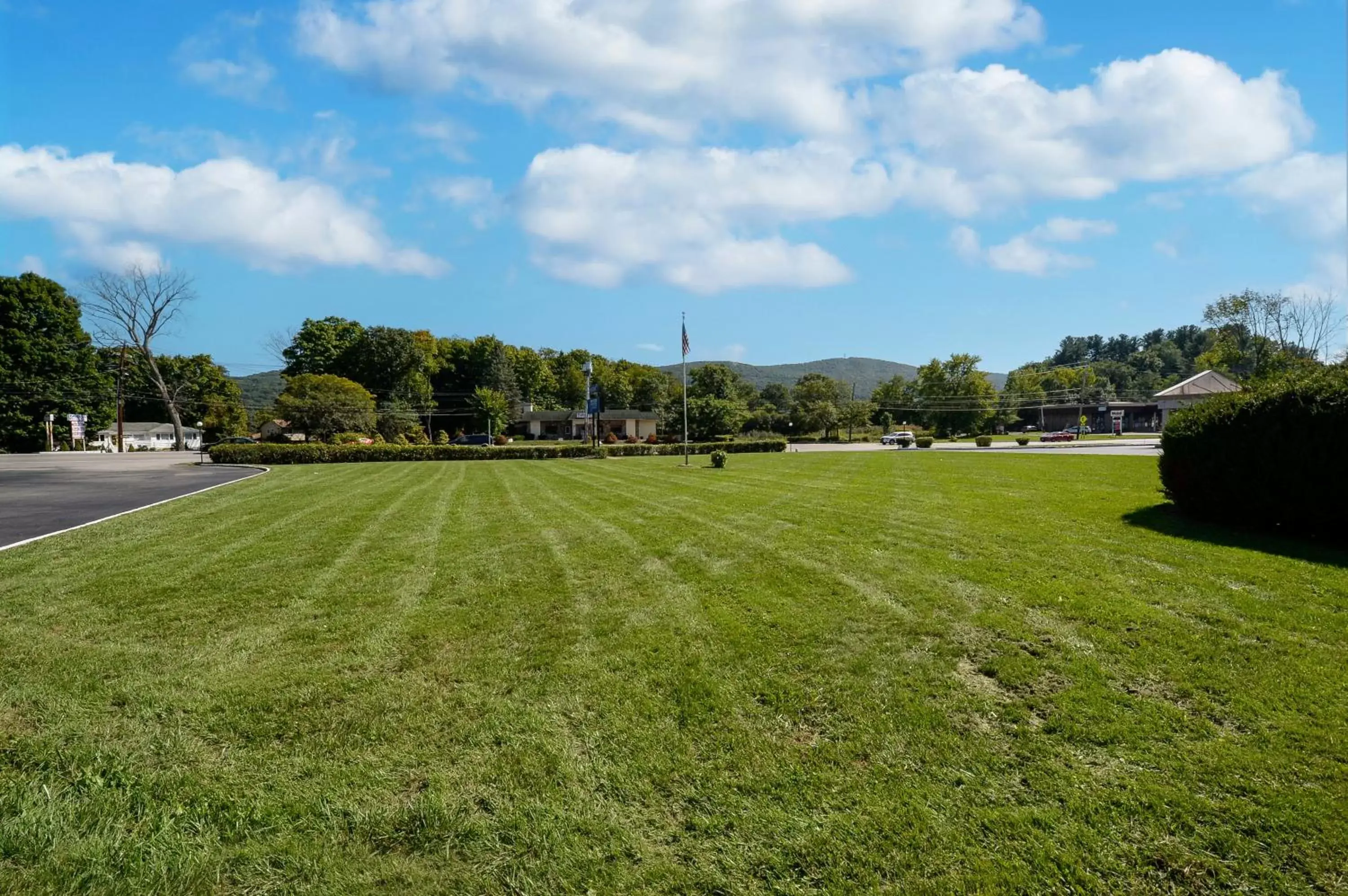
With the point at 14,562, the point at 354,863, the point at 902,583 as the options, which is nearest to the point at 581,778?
the point at 354,863

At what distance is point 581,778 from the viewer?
3148 mm

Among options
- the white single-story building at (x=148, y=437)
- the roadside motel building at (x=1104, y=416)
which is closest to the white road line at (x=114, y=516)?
the white single-story building at (x=148, y=437)

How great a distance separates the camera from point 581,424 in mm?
85625

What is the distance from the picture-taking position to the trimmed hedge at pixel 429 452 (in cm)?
3350

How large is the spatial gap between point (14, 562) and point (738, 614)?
29.2 ft

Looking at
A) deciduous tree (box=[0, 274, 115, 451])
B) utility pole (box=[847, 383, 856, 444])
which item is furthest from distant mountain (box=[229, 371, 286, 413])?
utility pole (box=[847, 383, 856, 444])

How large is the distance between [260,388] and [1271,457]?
156650 mm

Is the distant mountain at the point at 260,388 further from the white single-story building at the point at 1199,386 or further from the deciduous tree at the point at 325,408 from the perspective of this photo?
the white single-story building at the point at 1199,386

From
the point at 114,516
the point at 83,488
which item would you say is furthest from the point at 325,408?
the point at 114,516

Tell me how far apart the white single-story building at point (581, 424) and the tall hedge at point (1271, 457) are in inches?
2818

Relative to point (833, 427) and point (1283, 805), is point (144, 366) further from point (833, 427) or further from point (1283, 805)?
point (1283, 805)

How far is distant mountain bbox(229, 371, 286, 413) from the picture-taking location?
90.9 m

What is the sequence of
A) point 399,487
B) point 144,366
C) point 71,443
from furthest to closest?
1. point 144,366
2. point 71,443
3. point 399,487

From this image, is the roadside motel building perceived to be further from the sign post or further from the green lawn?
the sign post
